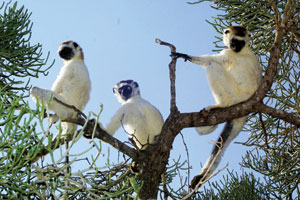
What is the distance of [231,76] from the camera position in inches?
236

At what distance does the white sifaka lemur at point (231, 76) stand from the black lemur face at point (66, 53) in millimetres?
1942

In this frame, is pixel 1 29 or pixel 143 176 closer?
pixel 143 176

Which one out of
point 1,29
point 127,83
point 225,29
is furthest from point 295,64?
point 1,29

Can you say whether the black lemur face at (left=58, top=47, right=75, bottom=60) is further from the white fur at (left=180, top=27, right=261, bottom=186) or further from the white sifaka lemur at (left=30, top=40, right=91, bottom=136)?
the white fur at (left=180, top=27, right=261, bottom=186)

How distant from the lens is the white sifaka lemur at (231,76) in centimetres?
570

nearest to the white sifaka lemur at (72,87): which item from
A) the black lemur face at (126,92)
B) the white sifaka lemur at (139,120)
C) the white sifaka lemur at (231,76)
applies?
the white sifaka lemur at (139,120)

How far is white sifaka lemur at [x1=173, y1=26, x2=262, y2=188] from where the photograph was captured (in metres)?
5.70

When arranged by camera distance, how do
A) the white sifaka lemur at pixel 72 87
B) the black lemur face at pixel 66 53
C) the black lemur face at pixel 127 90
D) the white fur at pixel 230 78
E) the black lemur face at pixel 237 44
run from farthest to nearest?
the black lemur face at pixel 127 90 → the black lemur face at pixel 66 53 → the black lemur face at pixel 237 44 → the white sifaka lemur at pixel 72 87 → the white fur at pixel 230 78

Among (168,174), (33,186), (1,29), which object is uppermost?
(1,29)

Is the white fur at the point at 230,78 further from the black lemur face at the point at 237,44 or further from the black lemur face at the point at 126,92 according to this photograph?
the black lemur face at the point at 126,92

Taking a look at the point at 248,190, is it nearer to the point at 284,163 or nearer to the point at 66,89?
the point at 284,163

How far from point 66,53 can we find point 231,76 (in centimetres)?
260

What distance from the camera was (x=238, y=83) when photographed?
598cm

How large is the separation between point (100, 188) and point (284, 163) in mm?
4795
